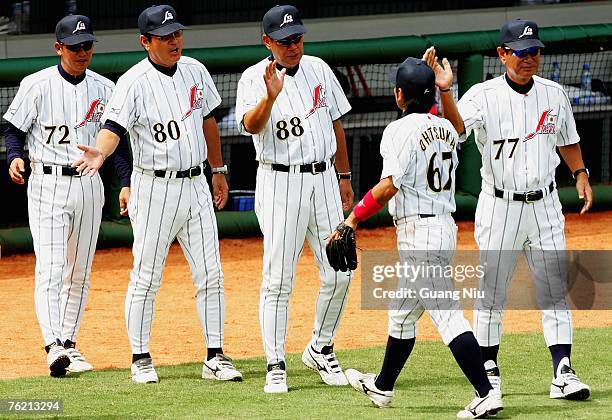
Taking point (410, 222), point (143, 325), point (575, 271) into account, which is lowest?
point (575, 271)

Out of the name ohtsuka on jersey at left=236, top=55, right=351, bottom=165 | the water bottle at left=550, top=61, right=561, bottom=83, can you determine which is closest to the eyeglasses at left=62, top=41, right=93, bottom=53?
the name ohtsuka on jersey at left=236, top=55, right=351, bottom=165

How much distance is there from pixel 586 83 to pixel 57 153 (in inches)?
297

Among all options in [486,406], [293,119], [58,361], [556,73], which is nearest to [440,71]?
[293,119]

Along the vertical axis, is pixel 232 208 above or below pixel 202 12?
below

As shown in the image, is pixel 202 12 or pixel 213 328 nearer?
pixel 213 328

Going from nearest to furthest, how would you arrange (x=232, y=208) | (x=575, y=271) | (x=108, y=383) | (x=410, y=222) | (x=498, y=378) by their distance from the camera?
(x=410, y=222) → (x=498, y=378) → (x=108, y=383) → (x=575, y=271) → (x=232, y=208)

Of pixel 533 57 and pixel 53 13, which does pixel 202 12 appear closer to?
pixel 53 13

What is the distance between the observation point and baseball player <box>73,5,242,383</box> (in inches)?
259

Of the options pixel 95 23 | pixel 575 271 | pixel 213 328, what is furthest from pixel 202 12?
pixel 213 328

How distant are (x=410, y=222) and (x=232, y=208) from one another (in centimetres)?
614

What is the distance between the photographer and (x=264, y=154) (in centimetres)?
652

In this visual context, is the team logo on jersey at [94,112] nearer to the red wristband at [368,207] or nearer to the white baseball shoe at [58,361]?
the white baseball shoe at [58,361]

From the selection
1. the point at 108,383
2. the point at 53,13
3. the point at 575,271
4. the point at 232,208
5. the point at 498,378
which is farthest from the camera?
the point at 53,13

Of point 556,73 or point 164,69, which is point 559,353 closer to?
point 164,69
